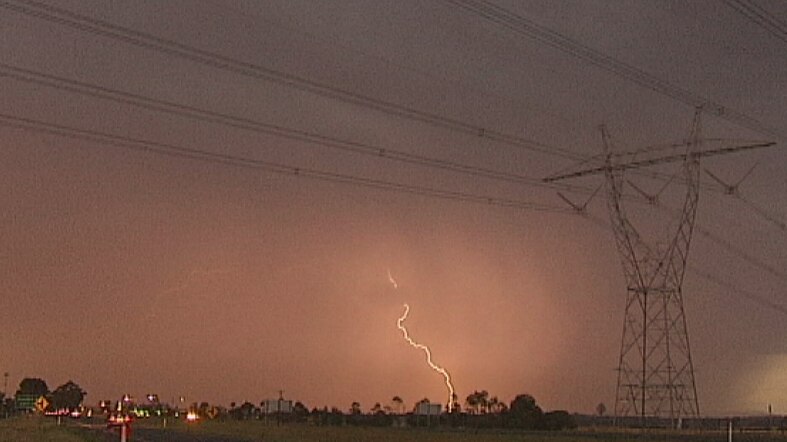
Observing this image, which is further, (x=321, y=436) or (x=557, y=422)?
(x=557, y=422)

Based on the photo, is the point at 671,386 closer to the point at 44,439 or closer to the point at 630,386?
the point at 630,386

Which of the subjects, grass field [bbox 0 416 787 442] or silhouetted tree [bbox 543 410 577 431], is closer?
grass field [bbox 0 416 787 442]

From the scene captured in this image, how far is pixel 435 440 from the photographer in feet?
389

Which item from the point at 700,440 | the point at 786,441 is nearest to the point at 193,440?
the point at 700,440

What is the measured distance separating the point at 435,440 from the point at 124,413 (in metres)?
71.2

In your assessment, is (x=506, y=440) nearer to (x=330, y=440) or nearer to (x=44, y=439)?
(x=330, y=440)

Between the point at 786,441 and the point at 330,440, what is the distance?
185 feet

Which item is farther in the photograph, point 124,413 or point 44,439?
point 44,439

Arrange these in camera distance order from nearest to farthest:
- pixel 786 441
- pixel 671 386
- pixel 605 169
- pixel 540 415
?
1. pixel 605 169
2. pixel 671 386
3. pixel 786 441
4. pixel 540 415

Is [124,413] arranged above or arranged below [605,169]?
below

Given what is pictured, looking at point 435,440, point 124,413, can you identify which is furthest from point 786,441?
point 124,413

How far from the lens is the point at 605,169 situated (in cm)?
9812

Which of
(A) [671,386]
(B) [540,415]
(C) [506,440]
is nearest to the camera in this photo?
(A) [671,386]

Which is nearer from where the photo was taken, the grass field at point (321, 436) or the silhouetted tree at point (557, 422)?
the grass field at point (321, 436)
